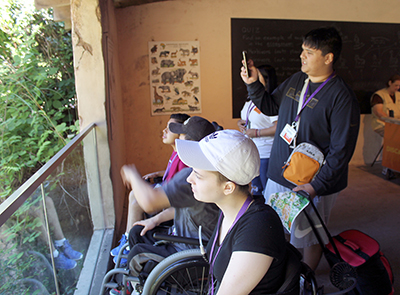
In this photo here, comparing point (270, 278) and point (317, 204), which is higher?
point (270, 278)

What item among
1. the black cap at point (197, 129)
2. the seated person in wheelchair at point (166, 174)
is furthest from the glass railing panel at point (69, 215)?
the black cap at point (197, 129)

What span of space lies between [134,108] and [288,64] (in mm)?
2385

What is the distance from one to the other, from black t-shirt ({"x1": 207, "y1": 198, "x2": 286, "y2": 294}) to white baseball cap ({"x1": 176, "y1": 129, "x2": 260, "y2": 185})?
12 centimetres

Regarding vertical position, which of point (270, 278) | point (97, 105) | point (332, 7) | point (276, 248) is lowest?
point (270, 278)

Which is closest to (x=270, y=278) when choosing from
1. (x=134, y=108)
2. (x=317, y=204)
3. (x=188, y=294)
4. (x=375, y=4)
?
(x=188, y=294)

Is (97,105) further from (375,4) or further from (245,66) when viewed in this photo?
(375,4)

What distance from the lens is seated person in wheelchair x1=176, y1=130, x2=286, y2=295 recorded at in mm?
878

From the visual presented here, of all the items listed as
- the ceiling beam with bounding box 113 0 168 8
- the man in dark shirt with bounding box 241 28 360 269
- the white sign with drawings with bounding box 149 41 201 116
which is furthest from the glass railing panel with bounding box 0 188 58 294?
the ceiling beam with bounding box 113 0 168 8

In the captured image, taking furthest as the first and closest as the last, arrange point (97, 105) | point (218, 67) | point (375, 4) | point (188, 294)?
point (375, 4) → point (218, 67) → point (97, 105) → point (188, 294)

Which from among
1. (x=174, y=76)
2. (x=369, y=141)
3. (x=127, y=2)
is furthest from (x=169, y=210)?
(x=369, y=141)

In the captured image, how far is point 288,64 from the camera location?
4.58m

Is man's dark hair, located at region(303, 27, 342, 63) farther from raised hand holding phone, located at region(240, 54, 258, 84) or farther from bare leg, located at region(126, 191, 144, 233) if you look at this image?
bare leg, located at region(126, 191, 144, 233)

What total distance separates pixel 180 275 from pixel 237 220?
583mm

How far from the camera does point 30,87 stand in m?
3.96
